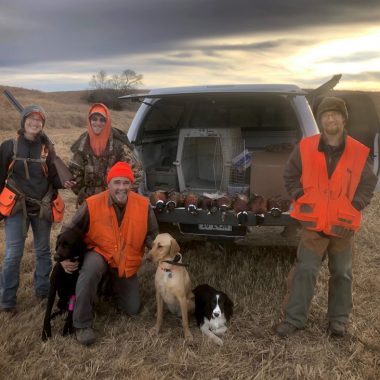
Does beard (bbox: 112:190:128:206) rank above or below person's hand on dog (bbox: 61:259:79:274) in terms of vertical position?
above

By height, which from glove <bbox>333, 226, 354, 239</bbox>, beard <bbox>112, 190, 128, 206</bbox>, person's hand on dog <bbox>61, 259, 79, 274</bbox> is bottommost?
person's hand on dog <bbox>61, 259, 79, 274</bbox>

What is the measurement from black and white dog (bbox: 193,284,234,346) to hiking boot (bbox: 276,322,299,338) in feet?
1.41

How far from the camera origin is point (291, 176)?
3.93 meters

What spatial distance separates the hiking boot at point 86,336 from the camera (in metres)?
3.80

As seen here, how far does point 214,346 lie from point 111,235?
1.21 metres

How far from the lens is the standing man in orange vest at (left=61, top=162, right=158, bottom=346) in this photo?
395 centimetres

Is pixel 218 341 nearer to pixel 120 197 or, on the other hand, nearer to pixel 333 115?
pixel 120 197

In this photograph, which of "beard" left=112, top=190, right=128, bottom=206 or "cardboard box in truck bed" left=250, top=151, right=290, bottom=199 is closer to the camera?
"beard" left=112, top=190, right=128, bottom=206

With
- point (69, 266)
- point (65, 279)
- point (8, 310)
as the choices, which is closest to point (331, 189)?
point (69, 266)

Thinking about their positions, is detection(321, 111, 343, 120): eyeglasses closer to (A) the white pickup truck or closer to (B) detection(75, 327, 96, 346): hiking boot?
(A) the white pickup truck

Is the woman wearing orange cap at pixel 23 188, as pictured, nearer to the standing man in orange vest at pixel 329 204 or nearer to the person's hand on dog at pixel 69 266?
the person's hand on dog at pixel 69 266

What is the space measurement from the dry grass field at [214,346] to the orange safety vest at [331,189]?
2.97 ft

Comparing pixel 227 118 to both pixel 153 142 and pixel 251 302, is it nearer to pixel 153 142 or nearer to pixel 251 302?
pixel 153 142

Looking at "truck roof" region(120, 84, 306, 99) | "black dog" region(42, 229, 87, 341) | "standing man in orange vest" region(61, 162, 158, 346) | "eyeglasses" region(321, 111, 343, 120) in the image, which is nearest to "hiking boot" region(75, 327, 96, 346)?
"standing man in orange vest" region(61, 162, 158, 346)
